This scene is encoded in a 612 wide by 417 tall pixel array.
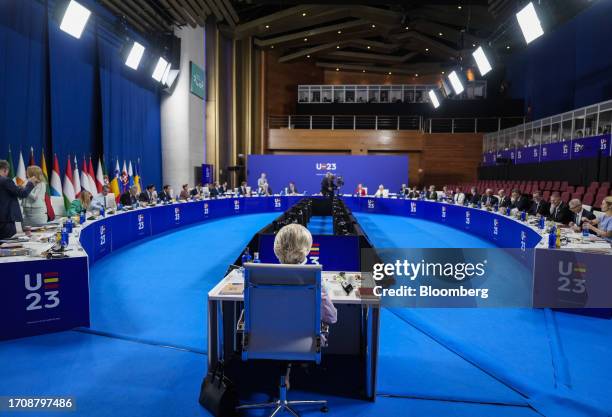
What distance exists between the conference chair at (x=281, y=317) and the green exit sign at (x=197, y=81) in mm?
14028

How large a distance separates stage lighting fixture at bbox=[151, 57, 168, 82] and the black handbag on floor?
11.7m

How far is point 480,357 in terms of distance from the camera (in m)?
3.41

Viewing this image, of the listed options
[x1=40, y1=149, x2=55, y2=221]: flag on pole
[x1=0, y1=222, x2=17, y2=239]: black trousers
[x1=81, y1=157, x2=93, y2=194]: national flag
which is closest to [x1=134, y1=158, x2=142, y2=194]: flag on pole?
[x1=81, y1=157, x2=93, y2=194]: national flag

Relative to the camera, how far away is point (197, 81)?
50.8 ft

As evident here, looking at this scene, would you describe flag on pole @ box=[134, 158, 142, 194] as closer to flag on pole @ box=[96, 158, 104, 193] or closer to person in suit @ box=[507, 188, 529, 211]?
flag on pole @ box=[96, 158, 104, 193]

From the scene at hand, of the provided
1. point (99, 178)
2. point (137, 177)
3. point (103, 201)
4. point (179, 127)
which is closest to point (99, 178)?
point (99, 178)

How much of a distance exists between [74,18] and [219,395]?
8.82m

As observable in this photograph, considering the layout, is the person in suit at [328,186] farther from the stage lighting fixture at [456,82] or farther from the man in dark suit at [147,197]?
the man in dark suit at [147,197]

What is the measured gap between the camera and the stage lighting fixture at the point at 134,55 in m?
10.9

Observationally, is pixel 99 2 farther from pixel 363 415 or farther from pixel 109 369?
pixel 363 415

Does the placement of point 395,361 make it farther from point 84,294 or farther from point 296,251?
point 84,294

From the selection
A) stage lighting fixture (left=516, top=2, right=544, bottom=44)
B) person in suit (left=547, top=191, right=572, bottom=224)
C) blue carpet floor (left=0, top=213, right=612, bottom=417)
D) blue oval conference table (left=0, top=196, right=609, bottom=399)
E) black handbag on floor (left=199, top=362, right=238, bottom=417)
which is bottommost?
blue carpet floor (left=0, top=213, right=612, bottom=417)

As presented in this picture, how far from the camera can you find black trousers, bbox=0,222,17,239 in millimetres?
4922

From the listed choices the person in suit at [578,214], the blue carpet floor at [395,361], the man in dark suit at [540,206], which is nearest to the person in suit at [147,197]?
the blue carpet floor at [395,361]
